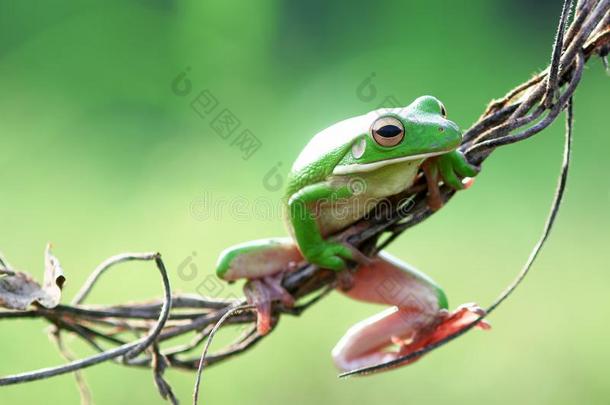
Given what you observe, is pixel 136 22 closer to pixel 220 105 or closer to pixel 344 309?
pixel 220 105

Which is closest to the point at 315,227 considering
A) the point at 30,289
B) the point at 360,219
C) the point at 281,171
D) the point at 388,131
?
the point at 360,219

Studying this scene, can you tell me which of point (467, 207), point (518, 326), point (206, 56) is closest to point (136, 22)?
point (206, 56)

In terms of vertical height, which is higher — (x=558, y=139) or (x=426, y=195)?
(x=426, y=195)

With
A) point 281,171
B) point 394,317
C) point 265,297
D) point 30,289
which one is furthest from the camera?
point 281,171

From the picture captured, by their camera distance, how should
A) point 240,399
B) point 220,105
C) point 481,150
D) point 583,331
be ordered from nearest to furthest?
point 481,150
point 240,399
point 583,331
point 220,105

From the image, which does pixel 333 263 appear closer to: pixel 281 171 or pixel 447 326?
pixel 447 326

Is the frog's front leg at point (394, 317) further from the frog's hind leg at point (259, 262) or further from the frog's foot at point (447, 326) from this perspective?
the frog's hind leg at point (259, 262)
